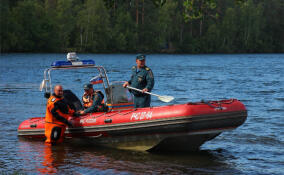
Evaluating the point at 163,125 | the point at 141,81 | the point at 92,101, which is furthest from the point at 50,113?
the point at 163,125

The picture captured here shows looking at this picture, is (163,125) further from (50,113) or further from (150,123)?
(50,113)

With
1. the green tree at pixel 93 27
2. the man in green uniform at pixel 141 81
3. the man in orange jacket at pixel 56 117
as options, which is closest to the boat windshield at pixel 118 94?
the man in green uniform at pixel 141 81

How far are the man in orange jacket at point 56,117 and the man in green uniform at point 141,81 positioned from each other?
1395 millimetres

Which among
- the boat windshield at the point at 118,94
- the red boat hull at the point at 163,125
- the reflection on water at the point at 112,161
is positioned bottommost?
the reflection on water at the point at 112,161

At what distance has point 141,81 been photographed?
34.6ft

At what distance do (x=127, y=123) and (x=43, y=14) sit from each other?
6909 cm

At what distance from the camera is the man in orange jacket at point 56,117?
10.6 meters

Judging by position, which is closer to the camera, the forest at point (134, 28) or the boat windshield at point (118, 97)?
the boat windshield at point (118, 97)

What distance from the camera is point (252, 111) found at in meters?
18.0

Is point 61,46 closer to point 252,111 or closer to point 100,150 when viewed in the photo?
point 252,111

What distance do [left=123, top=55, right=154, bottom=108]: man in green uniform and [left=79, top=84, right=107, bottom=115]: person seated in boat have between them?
0.75 meters

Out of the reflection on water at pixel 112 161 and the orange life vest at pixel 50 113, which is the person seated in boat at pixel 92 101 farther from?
the reflection on water at pixel 112 161

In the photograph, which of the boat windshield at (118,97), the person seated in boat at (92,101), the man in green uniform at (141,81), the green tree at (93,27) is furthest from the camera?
the green tree at (93,27)

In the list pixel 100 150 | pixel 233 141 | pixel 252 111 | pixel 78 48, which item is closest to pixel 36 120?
pixel 100 150
